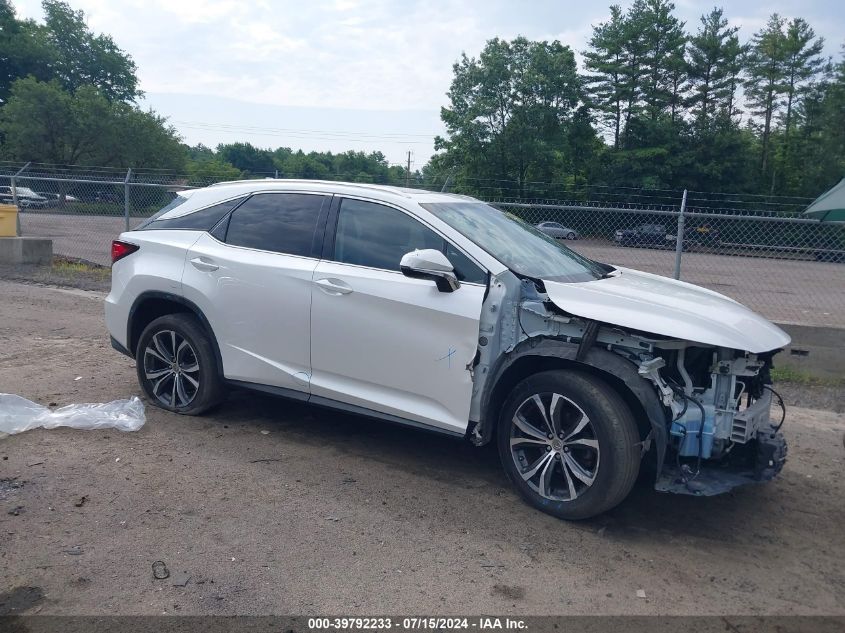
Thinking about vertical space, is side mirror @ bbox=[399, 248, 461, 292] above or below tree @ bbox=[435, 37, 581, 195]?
below

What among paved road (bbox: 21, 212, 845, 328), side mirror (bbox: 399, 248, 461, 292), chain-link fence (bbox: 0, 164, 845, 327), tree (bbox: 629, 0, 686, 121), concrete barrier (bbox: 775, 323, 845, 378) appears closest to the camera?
side mirror (bbox: 399, 248, 461, 292)

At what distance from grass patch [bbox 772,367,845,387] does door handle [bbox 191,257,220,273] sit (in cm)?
550

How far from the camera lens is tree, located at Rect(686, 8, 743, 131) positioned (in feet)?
128

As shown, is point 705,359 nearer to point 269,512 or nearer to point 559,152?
point 269,512

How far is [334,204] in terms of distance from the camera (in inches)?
205

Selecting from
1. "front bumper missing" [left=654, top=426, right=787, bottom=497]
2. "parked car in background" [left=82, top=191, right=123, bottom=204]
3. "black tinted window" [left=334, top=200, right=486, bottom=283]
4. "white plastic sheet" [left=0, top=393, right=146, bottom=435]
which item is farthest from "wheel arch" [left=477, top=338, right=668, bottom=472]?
"parked car in background" [left=82, top=191, right=123, bottom=204]

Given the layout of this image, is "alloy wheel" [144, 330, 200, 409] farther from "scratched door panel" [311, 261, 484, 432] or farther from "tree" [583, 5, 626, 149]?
"tree" [583, 5, 626, 149]

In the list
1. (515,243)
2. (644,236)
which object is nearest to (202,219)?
(515,243)

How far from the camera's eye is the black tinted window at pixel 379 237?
475 cm

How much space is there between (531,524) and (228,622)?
5.80 ft

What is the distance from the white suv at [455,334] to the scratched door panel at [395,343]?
0.4 inches

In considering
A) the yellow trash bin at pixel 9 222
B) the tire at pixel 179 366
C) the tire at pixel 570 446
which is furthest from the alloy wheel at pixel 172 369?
the yellow trash bin at pixel 9 222

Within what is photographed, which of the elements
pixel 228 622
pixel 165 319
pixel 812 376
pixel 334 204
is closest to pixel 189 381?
pixel 165 319

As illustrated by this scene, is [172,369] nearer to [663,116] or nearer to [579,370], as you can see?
[579,370]
